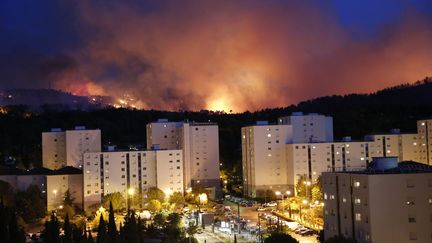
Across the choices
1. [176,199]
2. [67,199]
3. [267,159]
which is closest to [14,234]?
[67,199]

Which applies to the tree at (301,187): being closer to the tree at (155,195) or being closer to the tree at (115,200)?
the tree at (155,195)

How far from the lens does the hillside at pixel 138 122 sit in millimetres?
52812

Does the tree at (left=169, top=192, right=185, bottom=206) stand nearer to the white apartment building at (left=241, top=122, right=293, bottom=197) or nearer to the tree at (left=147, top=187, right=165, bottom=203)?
the tree at (left=147, top=187, right=165, bottom=203)

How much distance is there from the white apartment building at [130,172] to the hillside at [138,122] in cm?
1155

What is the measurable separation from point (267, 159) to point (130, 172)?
9.50m

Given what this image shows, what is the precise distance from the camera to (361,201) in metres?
22.1

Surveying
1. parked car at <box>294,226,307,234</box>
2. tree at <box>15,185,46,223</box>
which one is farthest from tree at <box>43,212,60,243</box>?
tree at <box>15,185,46,223</box>

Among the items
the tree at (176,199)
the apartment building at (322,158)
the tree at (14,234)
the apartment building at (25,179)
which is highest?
the apartment building at (322,158)

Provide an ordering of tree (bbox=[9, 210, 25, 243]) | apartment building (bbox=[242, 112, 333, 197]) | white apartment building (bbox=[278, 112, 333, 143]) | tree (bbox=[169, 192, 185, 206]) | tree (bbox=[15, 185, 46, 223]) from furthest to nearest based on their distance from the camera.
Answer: white apartment building (bbox=[278, 112, 333, 143]) < apartment building (bbox=[242, 112, 333, 197]) < tree (bbox=[169, 192, 185, 206]) < tree (bbox=[15, 185, 46, 223]) < tree (bbox=[9, 210, 25, 243])

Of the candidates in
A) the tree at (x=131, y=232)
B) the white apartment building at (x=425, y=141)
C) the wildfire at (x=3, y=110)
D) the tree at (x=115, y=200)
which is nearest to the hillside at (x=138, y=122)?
the wildfire at (x=3, y=110)

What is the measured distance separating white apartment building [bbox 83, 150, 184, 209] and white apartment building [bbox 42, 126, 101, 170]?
18.3 ft

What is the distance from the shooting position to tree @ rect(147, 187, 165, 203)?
37.3 metres

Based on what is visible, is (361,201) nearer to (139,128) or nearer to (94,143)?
(94,143)

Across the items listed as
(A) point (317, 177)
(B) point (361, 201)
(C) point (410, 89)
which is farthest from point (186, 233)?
(C) point (410, 89)
